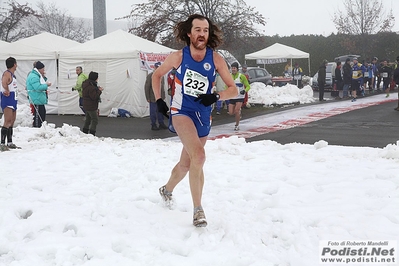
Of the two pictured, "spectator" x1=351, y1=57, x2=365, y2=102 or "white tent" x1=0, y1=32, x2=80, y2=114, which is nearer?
"white tent" x1=0, y1=32, x2=80, y2=114

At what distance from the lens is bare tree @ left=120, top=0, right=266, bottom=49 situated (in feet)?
77.3

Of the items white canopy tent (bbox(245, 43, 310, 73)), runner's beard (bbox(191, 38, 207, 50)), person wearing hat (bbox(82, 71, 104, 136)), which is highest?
white canopy tent (bbox(245, 43, 310, 73))

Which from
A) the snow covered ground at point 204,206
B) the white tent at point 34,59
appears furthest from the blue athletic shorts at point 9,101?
A: the white tent at point 34,59

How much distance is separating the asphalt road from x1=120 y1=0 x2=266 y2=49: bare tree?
19.4 feet

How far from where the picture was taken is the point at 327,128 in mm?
13586

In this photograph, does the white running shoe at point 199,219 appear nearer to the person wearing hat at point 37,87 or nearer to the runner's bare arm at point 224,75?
the runner's bare arm at point 224,75

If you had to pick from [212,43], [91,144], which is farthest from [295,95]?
[212,43]

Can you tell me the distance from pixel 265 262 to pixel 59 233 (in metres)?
1.85

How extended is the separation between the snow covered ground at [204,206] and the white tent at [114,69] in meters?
9.52

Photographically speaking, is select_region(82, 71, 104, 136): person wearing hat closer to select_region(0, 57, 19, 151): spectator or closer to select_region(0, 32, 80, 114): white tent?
select_region(0, 57, 19, 151): spectator

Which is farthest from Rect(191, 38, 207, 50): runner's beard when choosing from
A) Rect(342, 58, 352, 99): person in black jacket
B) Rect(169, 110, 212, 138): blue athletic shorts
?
Rect(342, 58, 352, 99): person in black jacket

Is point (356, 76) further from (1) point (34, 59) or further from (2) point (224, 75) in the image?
(2) point (224, 75)

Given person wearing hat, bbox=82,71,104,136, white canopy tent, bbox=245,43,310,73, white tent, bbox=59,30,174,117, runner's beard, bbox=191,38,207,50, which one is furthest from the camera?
white canopy tent, bbox=245,43,310,73

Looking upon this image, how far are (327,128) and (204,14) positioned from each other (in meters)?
12.1
